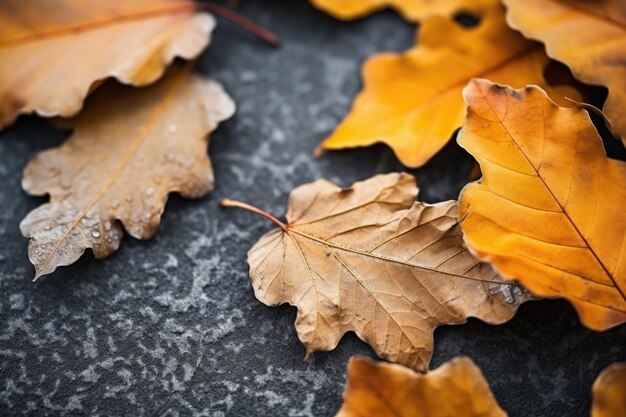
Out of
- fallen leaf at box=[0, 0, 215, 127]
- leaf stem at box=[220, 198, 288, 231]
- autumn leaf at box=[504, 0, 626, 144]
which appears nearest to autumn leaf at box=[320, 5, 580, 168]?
autumn leaf at box=[504, 0, 626, 144]

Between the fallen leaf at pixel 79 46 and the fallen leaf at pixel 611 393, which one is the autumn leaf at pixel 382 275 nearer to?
the fallen leaf at pixel 611 393

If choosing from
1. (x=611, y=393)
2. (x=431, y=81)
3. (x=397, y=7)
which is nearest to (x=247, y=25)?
(x=397, y=7)

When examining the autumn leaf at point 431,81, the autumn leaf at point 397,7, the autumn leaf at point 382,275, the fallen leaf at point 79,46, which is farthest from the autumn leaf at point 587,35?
the fallen leaf at point 79,46

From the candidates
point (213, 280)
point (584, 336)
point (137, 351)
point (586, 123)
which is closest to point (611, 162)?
point (586, 123)

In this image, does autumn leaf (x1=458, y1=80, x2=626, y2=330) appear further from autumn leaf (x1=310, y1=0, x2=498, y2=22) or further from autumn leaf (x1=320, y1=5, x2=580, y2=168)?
autumn leaf (x1=310, y1=0, x2=498, y2=22)

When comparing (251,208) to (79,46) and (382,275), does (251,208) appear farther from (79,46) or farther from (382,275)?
(79,46)

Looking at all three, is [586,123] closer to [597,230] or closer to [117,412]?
[597,230]
